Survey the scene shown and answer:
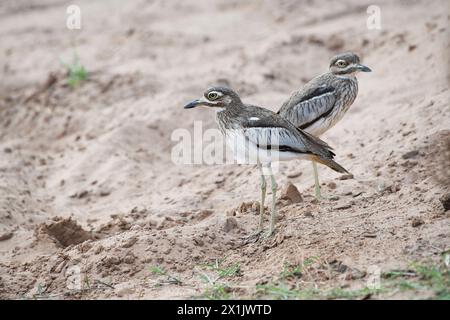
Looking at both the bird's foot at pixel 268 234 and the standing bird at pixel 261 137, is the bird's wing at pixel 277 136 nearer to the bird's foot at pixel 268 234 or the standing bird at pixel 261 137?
the standing bird at pixel 261 137

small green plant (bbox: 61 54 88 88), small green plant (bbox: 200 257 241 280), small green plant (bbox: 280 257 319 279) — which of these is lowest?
small green plant (bbox: 280 257 319 279)

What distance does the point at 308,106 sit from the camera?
686cm

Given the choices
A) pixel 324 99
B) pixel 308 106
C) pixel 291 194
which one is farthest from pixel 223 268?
pixel 324 99

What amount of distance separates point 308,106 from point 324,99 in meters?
0.20

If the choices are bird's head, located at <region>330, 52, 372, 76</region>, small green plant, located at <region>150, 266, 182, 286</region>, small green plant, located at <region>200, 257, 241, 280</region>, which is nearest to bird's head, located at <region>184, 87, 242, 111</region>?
small green plant, located at <region>200, 257, 241, 280</region>

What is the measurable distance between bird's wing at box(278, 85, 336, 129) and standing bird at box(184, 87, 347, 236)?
81 centimetres

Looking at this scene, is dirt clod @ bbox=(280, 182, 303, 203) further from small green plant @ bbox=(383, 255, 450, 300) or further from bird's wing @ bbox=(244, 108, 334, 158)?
small green plant @ bbox=(383, 255, 450, 300)

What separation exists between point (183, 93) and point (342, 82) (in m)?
2.90

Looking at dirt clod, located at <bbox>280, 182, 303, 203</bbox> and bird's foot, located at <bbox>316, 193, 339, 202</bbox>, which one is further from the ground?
dirt clod, located at <bbox>280, 182, 303, 203</bbox>

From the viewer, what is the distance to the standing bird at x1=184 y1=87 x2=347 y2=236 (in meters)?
5.80

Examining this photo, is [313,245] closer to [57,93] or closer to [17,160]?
[17,160]

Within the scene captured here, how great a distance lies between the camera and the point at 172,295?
16.5ft

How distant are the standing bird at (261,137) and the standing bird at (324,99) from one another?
0.78m
